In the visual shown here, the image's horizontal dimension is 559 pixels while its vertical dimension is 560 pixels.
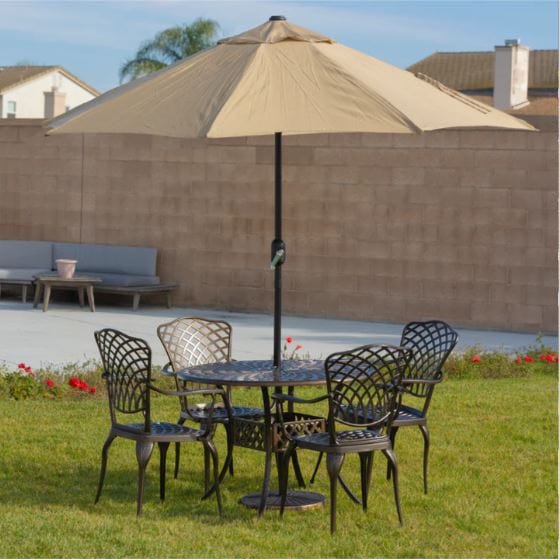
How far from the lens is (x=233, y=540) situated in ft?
22.2

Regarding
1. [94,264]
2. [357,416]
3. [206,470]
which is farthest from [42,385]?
[94,264]

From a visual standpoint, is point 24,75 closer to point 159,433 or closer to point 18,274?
point 18,274

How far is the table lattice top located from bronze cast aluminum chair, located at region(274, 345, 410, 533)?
0.63 ft

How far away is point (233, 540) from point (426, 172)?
11388 millimetres

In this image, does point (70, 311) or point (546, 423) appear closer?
point (546, 423)

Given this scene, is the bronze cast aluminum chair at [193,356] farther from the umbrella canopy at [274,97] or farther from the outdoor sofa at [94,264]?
the outdoor sofa at [94,264]

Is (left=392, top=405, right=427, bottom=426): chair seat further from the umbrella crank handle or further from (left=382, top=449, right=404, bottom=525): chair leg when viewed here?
the umbrella crank handle

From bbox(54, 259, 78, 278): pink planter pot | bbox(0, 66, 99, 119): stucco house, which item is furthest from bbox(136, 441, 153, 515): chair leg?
bbox(0, 66, 99, 119): stucco house

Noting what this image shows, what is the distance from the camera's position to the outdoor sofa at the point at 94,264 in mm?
18688

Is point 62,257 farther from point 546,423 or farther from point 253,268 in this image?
point 546,423

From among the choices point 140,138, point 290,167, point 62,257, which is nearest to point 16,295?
point 62,257

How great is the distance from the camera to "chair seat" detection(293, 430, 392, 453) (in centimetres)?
704

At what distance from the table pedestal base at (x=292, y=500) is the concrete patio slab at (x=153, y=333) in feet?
18.7

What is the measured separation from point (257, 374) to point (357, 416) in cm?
68
